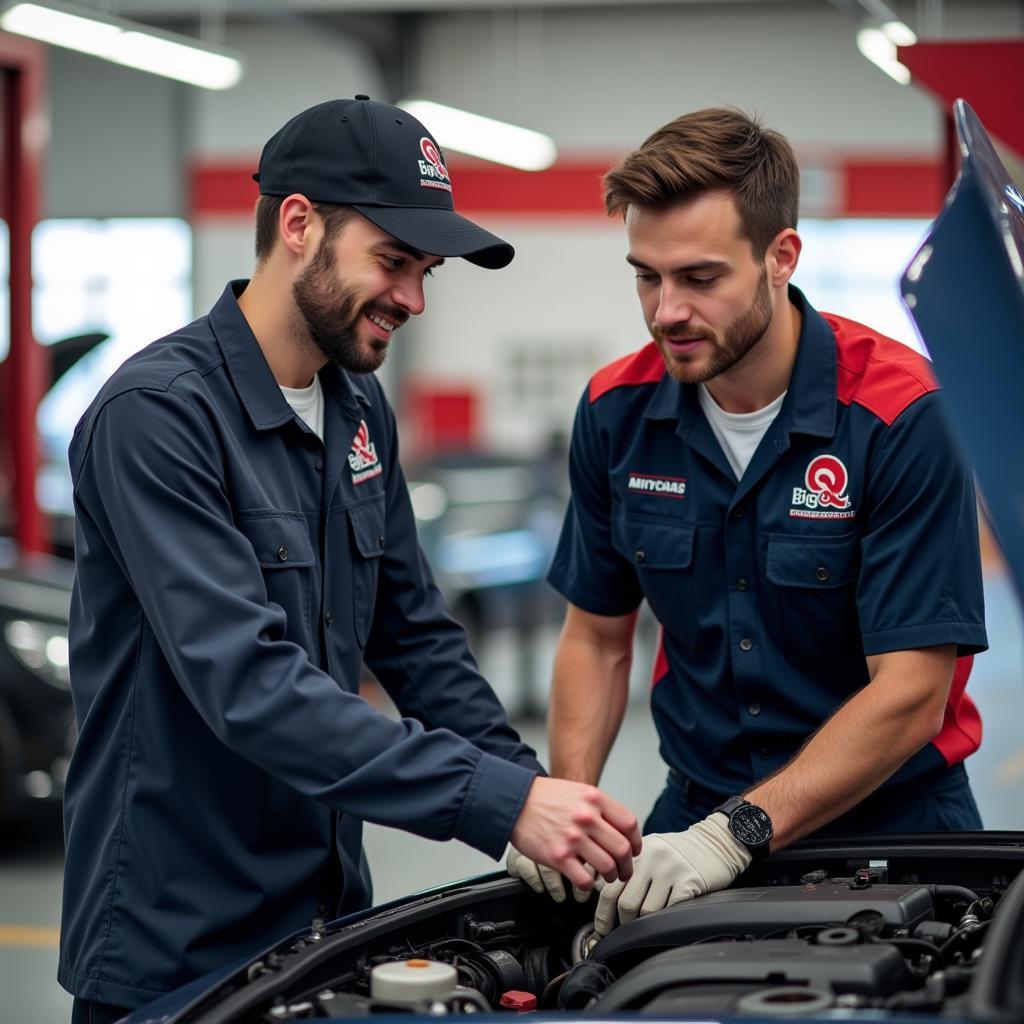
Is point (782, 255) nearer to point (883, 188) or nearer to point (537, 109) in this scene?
point (883, 188)

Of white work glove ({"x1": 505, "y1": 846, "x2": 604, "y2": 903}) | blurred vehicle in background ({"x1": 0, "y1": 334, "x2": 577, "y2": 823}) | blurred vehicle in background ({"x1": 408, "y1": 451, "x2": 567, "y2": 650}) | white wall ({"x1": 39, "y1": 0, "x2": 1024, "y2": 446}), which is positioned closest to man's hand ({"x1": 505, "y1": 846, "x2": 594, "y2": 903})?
white work glove ({"x1": 505, "y1": 846, "x2": 604, "y2": 903})

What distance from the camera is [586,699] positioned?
7.89 ft

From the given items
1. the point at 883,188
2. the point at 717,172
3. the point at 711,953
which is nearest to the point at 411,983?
the point at 711,953

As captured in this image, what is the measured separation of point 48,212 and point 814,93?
27.2ft

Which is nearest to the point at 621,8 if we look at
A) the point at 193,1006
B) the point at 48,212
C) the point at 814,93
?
the point at 814,93

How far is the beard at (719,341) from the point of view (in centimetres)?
206

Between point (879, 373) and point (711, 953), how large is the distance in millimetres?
947

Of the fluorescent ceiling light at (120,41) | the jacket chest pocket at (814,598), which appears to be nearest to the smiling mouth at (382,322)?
the jacket chest pocket at (814,598)

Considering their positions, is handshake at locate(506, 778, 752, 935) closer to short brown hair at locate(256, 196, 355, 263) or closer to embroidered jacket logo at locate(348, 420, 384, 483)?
embroidered jacket logo at locate(348, 420, 384, 483)

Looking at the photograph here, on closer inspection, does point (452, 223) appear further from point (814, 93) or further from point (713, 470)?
point (814, 93)

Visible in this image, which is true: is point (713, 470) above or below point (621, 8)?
below

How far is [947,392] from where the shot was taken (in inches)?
55.1

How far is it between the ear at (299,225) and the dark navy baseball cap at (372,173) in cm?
1

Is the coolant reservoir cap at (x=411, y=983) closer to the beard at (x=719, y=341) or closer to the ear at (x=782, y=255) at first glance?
the beard at (x=719, y=341)
